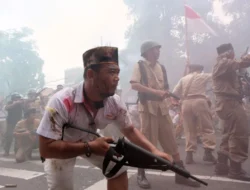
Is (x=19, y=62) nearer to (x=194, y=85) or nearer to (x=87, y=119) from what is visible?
(x=194, y=85)

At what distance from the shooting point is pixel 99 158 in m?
2.32

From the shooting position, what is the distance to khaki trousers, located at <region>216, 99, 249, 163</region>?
3.89 meters

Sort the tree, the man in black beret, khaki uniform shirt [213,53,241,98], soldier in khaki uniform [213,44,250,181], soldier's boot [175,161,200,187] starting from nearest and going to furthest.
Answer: the man in black beret, soldier's boot [175,161,200,187], soldier in khaki uniform [213,44,250,181], khaki uniform shirt [213,53,241,98], the tree

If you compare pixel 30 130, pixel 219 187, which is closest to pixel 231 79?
pixel 219 187

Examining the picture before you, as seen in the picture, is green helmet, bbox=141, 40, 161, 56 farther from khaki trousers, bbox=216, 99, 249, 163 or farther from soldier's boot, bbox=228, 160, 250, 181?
soldier's boot, bbox=228, 160, 250, 181

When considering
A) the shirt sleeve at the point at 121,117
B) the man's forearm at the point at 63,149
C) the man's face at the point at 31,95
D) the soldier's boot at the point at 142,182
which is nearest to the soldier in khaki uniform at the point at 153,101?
the soldier's boot at the point at 142,182

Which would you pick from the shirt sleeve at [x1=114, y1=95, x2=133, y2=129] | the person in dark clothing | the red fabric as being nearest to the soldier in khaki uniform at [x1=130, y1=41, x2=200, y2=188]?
the shirt sleeve at [x1=114, y1=95, x2=133, y2=129]

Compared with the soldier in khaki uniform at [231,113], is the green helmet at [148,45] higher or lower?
higher

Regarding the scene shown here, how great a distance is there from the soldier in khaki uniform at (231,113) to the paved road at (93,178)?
0.74 feet

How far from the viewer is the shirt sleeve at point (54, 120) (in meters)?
1.91

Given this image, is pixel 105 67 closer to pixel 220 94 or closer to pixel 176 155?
pixel 176 155

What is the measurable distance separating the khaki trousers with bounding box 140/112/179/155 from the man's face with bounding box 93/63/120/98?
1.99 m

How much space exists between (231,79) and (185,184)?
1.61 metres

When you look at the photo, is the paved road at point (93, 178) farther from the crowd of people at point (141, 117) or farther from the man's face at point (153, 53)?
the man's face at point (153, 53)
